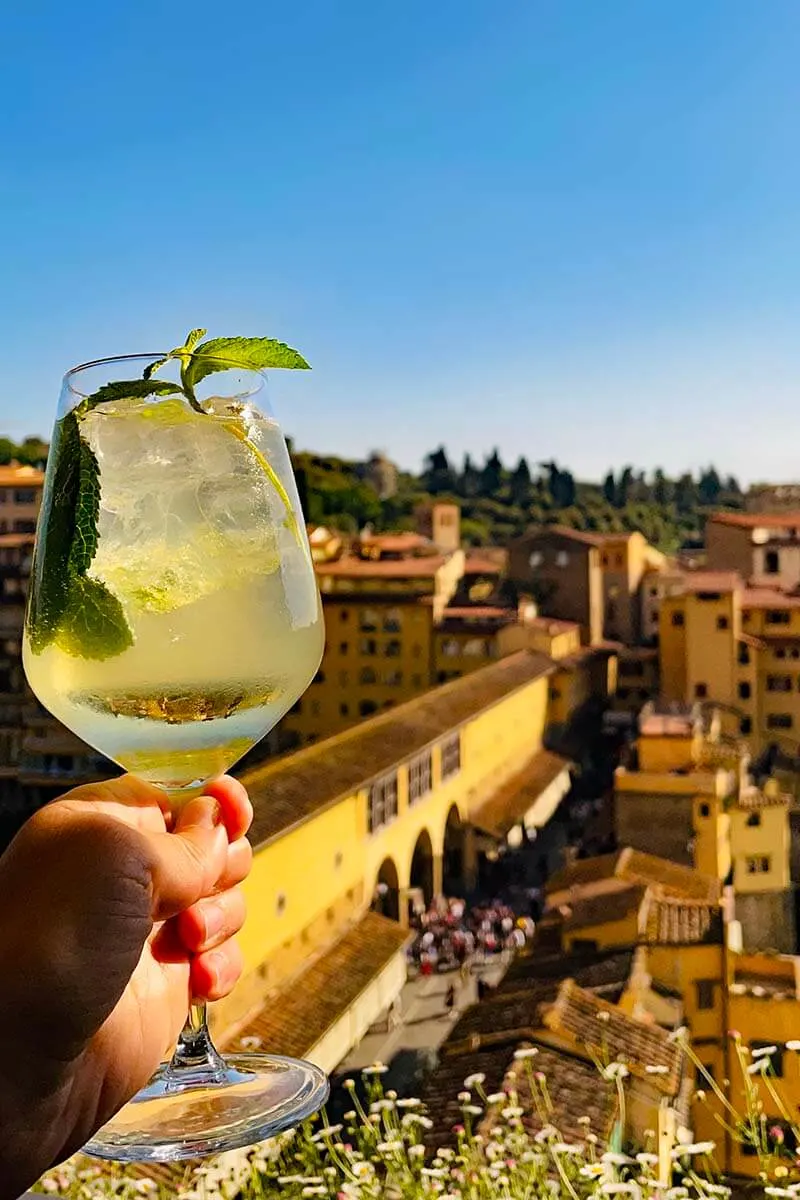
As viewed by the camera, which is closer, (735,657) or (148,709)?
(148,709)

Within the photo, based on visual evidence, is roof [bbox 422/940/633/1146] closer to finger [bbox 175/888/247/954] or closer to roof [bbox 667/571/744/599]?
finger [bbox 175/888/247/954]

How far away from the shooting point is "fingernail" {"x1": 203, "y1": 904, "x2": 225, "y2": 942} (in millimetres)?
1750

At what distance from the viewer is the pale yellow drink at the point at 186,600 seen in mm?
1543

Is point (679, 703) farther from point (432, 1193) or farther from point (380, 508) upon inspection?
point (380, 508)

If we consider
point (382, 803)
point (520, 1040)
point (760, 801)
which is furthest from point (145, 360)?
point (760, 801)

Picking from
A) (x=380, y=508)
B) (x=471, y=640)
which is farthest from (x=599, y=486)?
(x=471, y=640)

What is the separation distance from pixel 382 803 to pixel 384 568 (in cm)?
2321

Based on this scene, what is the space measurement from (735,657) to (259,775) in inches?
945

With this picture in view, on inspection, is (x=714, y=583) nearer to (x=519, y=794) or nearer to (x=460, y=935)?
(x=519, y=794)

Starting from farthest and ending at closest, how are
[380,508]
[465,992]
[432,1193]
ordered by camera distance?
1. [380,508]
2. [465,992]
3. [432,1193]

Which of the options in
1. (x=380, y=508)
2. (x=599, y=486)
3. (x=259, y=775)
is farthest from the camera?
(x=599, y=486)

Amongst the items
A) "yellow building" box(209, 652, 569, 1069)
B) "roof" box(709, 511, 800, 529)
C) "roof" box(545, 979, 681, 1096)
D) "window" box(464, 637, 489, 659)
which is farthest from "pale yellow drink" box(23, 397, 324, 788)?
"roof" box(709, 511, 800, 529)

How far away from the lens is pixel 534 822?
1069 inches

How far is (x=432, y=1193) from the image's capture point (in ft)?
10.4
